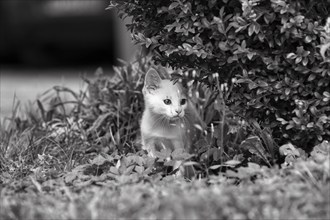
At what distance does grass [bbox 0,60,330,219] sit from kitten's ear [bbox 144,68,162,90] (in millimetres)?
534

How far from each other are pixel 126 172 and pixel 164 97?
899mm

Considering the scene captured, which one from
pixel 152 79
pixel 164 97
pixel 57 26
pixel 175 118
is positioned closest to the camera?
pixel 175 118

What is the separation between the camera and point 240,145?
16.7ft

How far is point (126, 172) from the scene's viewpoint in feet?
15.2

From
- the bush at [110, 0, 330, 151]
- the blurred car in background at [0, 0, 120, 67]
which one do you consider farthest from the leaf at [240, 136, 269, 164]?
the blurred car in background at [0, 0, 120, 67]

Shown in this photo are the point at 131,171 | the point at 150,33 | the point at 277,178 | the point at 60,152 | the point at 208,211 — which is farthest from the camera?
the point at 60,152

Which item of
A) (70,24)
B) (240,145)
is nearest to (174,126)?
(240,145)

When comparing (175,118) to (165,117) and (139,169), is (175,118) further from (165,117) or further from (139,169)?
(139,169)

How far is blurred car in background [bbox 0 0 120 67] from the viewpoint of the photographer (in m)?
13.5

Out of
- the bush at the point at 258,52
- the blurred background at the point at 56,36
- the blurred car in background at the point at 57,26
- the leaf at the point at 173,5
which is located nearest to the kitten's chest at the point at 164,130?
the bush at the point at 258,52

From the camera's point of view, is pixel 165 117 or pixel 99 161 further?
pixel 165 117

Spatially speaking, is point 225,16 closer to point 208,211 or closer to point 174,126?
point 174,126

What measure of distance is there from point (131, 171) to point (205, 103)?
4.07 ft

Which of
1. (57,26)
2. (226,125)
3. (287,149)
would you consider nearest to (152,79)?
(226,125)
